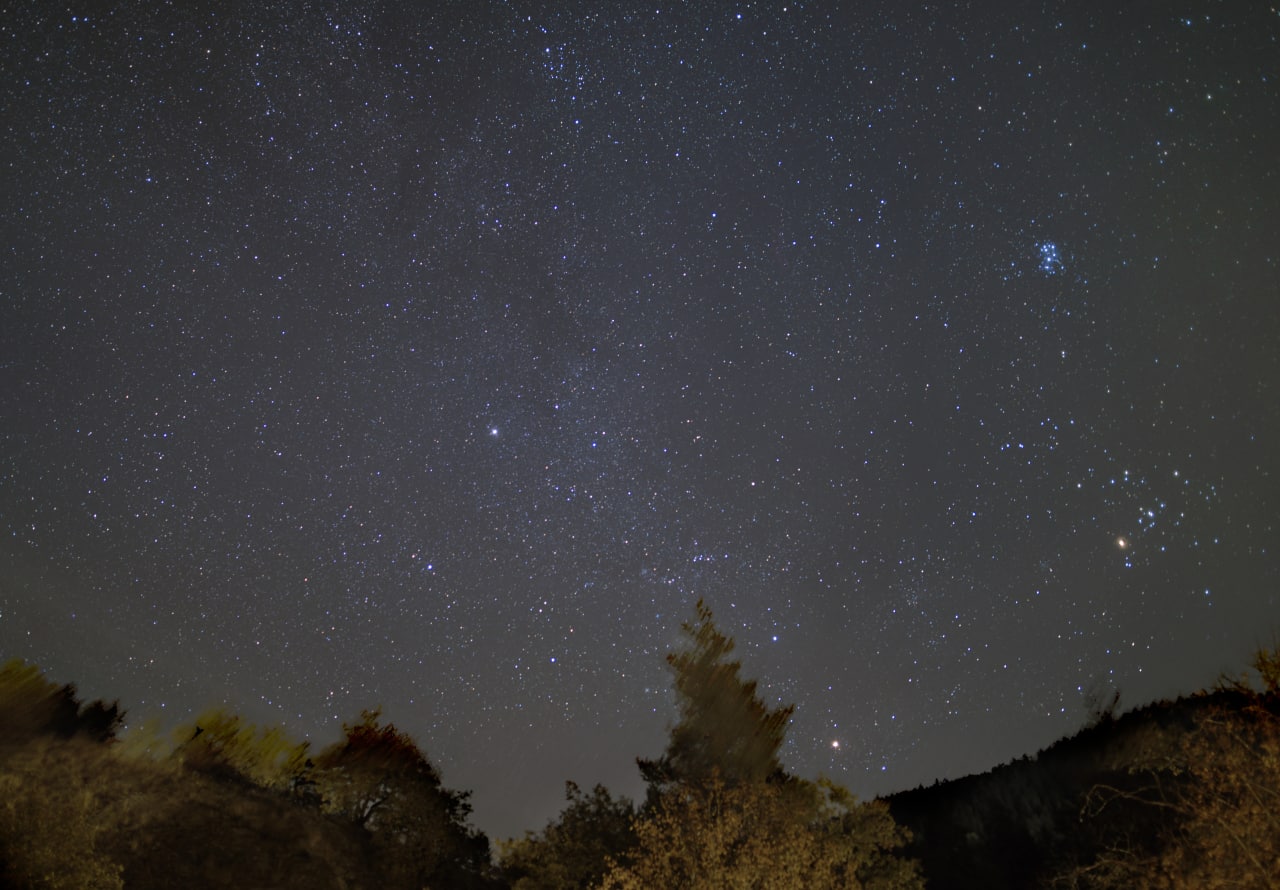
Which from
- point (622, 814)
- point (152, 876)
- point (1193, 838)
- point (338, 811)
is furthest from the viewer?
point (338, 811)

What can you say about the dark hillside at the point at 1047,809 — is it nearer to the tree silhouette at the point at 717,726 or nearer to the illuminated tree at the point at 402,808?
the tree silhouette at the point at 717,726

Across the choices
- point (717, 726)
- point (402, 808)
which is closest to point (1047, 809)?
point (717, 726)

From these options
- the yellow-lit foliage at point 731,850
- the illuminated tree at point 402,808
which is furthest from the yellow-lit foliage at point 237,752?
the yellow-lit foliage at point 731,850

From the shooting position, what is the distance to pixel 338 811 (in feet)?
114

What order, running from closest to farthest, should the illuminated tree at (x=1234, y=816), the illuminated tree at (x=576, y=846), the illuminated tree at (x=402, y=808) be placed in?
the illuminated tree at (x=1234, y=816), the illuminated tree at (x=576, y=846), the illuminated tree at (x=402, y=808)

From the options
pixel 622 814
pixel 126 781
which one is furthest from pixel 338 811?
pixel 622 814

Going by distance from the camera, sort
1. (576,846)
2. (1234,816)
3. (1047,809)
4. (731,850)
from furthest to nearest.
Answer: (1047,809)
(576,846)
(731,850)
(1234,816)

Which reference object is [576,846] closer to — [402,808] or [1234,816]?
[402,808]

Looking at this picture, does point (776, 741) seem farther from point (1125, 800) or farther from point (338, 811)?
point (338, 811)

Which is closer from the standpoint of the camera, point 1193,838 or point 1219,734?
point 1219,734

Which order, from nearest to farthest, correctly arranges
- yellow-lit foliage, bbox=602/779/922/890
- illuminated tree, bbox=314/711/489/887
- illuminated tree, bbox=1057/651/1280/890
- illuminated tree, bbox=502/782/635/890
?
illuminated tree, bbox=1057/651/1280/890 < yellow-lit foliage, bbox=602/779/922/890 < illuminated tree, bbox=502/782/635/890 < illuminated tree, bbox=314/711/489/887

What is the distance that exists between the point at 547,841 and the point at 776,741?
22761 millimetres

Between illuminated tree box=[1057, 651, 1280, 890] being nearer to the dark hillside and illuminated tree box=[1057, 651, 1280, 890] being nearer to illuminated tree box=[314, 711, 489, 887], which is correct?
the dark hillside

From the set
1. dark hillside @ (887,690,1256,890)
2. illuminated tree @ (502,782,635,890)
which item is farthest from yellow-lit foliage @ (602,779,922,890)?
→ dark hillside @ (887,690,1256,890)
